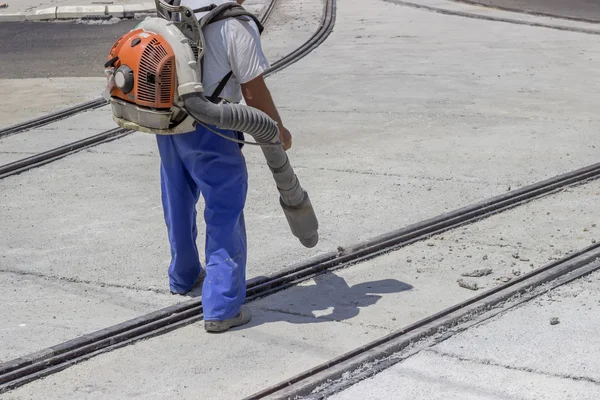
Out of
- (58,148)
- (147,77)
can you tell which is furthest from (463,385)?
(58,148)

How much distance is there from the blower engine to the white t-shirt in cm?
7

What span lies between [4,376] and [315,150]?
4374mm

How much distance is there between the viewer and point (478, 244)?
→ 237 inches

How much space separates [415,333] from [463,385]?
1.71ft

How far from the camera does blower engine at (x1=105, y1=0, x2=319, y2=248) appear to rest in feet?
14.7

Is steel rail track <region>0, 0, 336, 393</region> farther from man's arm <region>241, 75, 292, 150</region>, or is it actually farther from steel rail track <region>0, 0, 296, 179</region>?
steel rail track <region>0, 0, 296, 179</region>

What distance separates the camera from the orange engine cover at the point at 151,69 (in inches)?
176

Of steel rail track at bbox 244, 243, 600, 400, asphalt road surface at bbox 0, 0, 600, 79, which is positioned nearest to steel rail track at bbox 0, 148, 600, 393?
steel rail track at bbox 244, 243, 600, 400

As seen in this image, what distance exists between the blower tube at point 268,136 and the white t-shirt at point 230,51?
175 mm

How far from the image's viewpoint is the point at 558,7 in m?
17.0

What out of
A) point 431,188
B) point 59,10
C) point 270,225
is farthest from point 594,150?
point 59,10

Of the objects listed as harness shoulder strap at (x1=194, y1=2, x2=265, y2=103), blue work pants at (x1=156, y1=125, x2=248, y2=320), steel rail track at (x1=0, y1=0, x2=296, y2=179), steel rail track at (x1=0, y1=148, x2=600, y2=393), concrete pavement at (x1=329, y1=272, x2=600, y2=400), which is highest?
harness shoulder strap at (x1=194, y1=2, x2=265, y2=103)

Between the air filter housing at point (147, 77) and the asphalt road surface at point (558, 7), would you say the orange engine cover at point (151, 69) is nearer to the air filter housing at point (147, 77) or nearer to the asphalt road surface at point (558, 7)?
the air filter housing at point (147, 77)

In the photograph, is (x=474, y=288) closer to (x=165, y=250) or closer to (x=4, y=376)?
(x=165, y=250)
